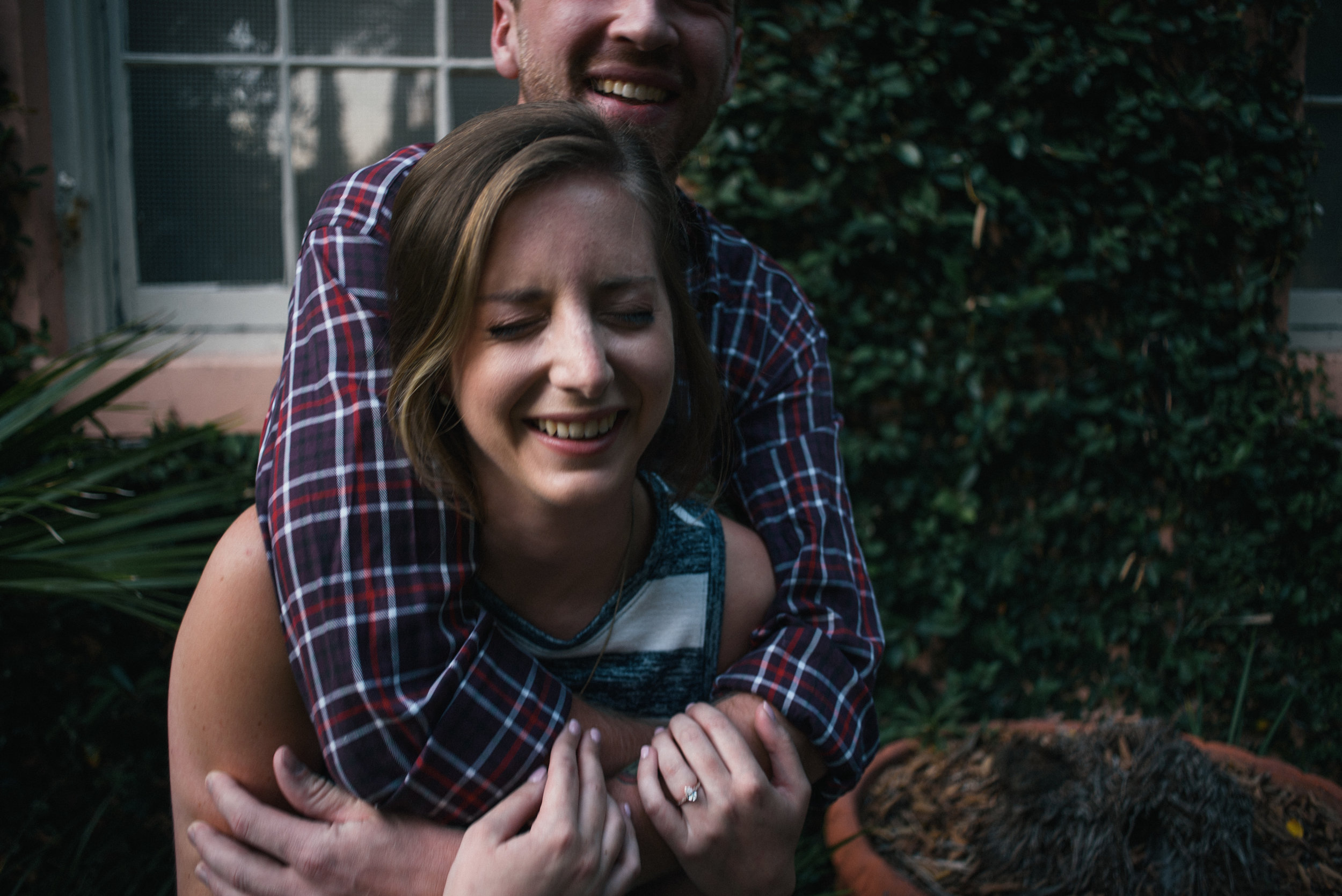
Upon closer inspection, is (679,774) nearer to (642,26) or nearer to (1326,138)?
(642,26)

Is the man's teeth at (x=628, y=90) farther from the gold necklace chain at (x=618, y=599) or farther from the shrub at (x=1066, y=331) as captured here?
the shrub at (x=1066, y=331)

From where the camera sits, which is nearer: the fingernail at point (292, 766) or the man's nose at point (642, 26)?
the fingernail at point (292, 766)

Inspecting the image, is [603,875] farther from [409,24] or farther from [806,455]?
[409,24]

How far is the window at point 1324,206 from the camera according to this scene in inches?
138

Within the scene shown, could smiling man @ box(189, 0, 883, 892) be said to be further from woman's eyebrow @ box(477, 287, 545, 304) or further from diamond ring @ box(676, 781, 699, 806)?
woman's eyebrow @ box(477, 287, 545, 304)

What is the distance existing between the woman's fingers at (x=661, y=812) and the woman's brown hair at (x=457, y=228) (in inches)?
17.3

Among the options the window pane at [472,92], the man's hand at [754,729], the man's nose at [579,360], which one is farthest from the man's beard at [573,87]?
the window pane at [472,92]

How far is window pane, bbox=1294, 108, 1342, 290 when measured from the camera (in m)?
3.58

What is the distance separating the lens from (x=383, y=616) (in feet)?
3.51

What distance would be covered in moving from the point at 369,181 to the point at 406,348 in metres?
0.31

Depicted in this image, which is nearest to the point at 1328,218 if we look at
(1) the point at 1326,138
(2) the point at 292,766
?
(1) the point at 1326,138

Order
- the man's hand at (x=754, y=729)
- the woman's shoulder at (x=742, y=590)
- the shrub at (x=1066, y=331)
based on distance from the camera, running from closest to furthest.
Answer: the man's hand at (x=754, y=729) < the woman's shoulder at (x=742, y=590) < the shrub at (x=1066, y=331)

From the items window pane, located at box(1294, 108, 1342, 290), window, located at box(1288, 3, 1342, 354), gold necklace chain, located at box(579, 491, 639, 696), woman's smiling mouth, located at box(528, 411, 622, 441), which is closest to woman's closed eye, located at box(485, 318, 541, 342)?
woman's smiling mouth, located at box(528, 411, 622, 441)

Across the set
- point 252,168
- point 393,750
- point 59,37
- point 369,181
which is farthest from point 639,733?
point 59,37
